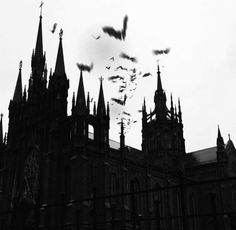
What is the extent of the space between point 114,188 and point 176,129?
80.4ft

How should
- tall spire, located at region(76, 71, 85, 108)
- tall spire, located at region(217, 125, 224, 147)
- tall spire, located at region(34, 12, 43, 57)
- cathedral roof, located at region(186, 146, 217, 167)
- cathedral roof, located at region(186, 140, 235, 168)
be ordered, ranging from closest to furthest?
tall spire, located at region(76, 71, 85, 108)
tall spire, located at region(34, 12, 43, 57)
tall spire, located at region(217, 125, 224, 147)
cathedral roof, located at region(186, 140, 235, 168)
cathedral roof, located at region(186, 146, 217, 167)

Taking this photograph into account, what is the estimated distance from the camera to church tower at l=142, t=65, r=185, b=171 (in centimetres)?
6197

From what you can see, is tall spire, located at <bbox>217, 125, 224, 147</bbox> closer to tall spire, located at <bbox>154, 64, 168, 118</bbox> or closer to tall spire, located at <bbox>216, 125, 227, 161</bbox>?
tall spire, located at <bbox>216, 125, 227, 161</bbox>

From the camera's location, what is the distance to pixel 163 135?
6366 centimetres

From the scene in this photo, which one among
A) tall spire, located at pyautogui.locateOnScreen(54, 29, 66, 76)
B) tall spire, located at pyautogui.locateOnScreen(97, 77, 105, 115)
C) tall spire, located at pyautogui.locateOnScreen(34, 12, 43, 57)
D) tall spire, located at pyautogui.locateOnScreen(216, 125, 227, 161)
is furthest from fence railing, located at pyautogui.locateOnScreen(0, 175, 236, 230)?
tall spire, located at pyautogui.locateOnScreen(34, 12, 43, 57)

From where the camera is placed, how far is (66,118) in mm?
42969

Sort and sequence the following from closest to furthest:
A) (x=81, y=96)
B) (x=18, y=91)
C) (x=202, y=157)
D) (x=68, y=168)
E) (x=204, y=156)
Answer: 1. (x=68, y=168)
2. (x=81, y=96)
3. (x=18, y=91)
4. (x=204, y=156)
5. (x=202, y=157)

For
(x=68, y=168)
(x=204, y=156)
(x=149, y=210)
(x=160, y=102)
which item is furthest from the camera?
(x=160, y=102)

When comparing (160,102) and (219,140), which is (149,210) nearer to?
(219,140)

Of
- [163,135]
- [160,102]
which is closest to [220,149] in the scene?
[163,135]

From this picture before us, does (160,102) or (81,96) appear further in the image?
(160,102)

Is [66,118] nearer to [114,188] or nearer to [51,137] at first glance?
[51,137]

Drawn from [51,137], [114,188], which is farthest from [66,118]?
[114,188]

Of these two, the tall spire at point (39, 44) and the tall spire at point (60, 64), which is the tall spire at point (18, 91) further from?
the tall spire at point (60, 64)
